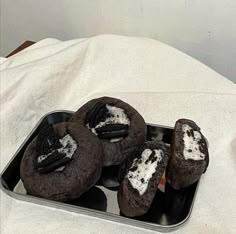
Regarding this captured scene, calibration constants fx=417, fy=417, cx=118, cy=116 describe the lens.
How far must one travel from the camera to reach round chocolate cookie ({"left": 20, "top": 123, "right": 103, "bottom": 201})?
1.44ft

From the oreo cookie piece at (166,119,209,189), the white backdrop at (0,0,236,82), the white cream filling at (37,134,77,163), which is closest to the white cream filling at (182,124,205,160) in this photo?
the oreo cookie piece at (166,119,209,189)

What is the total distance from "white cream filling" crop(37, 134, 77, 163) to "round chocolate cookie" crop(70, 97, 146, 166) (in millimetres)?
34

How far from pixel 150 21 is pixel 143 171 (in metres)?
0.32

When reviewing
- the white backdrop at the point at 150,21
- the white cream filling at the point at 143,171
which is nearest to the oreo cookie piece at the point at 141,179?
the white cream filling at the point at 143,171

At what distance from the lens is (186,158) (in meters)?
0.45

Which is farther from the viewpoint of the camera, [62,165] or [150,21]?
[150,21]

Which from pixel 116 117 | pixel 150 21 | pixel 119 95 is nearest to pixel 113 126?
pixel 116 117

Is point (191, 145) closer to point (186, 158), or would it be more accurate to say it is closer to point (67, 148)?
point (186, 158)

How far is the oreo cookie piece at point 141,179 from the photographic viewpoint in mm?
421

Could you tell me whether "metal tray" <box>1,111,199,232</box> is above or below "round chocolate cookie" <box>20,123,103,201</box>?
below

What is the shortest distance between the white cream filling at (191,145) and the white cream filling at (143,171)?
3cm

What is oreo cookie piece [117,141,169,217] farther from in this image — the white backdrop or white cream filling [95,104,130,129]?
the white backdrop

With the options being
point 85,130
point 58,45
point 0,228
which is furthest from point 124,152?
point 58,45

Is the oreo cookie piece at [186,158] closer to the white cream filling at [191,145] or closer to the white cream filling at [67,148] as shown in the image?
the white cream filling at [191,145]
